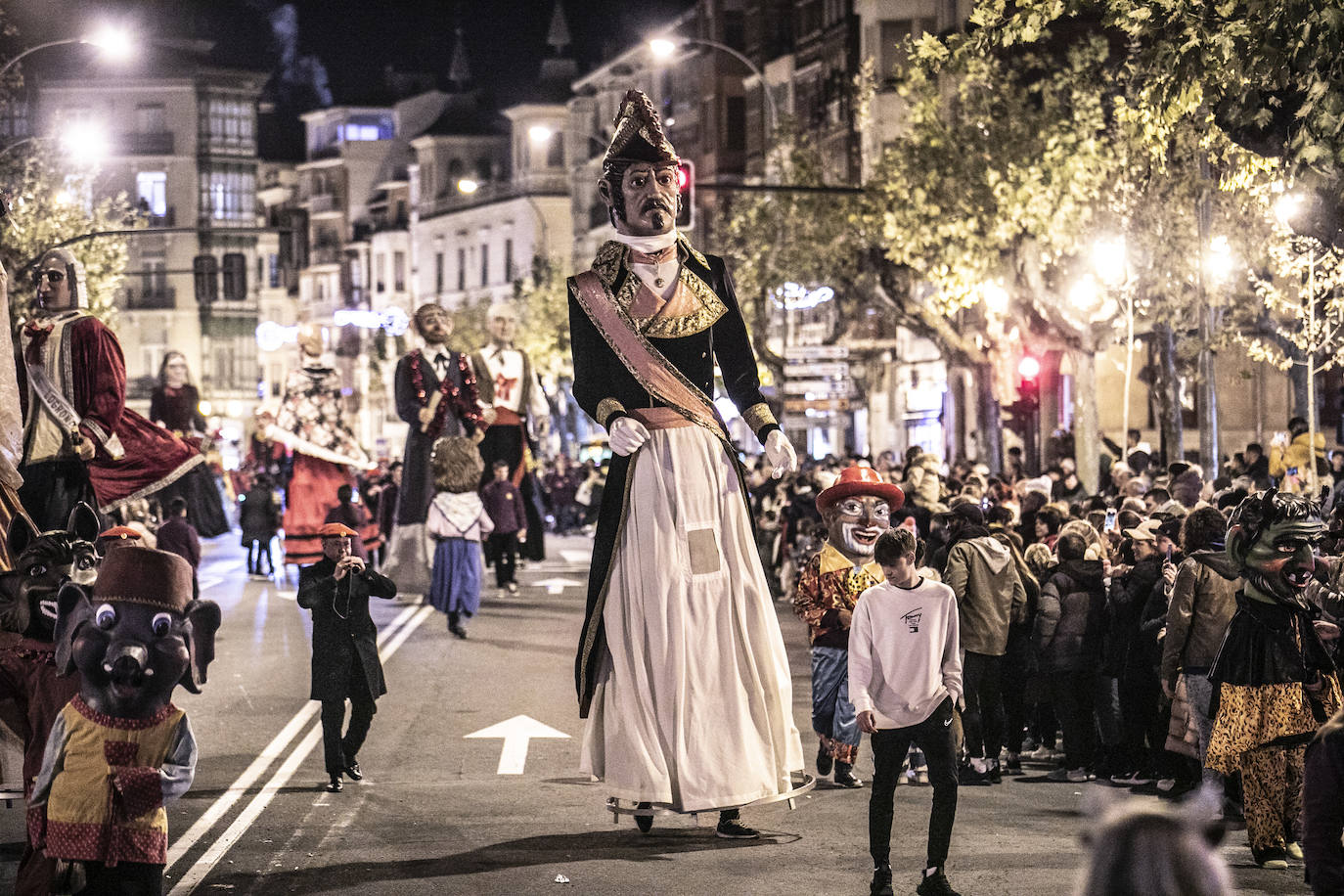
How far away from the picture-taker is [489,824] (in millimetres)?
10727

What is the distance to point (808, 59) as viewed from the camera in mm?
66125

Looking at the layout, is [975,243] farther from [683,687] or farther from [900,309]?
[683,687]

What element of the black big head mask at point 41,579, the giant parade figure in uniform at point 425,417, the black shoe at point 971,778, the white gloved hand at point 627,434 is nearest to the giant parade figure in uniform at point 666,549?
the white gloved hand at point 627,434

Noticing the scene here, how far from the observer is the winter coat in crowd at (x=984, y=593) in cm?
1289

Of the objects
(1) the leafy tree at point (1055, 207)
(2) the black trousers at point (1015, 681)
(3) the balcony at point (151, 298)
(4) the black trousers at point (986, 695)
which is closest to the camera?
(4) the black trousers at point (986, 695)

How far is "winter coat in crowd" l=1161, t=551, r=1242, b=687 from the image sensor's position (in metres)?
11.0

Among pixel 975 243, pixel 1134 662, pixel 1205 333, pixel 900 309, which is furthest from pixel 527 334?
pixel 1134 662

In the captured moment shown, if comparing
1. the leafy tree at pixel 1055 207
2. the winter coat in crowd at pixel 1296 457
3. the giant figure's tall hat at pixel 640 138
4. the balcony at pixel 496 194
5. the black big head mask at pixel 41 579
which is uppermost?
the balcony at pixel 496 194

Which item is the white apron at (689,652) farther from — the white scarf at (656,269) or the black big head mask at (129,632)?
the black big head mask at (129,632)

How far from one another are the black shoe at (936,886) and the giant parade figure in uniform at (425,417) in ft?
36.7

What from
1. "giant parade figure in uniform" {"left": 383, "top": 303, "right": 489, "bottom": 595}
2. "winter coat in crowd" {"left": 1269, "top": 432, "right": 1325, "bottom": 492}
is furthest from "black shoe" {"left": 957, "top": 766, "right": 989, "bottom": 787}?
"winter coat in crowd" {"left": 1269, "top": 432, "right": 1325, "bottom": 492}

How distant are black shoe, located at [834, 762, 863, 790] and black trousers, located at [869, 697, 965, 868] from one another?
3000 mm

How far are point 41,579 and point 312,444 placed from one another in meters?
11.1

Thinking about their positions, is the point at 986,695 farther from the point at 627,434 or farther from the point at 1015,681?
the point at 627,434
